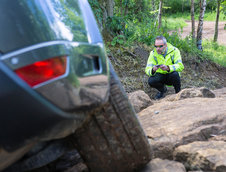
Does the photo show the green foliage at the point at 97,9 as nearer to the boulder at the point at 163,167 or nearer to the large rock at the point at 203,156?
the large rock at the point at 203,156

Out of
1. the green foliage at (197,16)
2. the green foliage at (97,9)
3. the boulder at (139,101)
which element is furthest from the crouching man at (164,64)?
the green foliage at (197,16)

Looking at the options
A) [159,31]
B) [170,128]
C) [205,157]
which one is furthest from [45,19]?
[159,31]

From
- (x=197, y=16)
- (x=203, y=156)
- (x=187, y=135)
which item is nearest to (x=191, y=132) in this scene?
(x=187, y=135)

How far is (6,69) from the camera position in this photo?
991mm

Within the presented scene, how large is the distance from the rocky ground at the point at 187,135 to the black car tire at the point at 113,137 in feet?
0.82

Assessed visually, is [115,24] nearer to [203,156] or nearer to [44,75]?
[203,156]

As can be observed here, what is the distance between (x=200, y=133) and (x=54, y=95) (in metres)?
1.65

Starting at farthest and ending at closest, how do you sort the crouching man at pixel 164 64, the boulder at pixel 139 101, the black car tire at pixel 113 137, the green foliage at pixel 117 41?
the green foliage at pixel 117 41, the crouching man at pixel 164 64, the boulder at pixel 139 101, the black car tire at pixel 113 137

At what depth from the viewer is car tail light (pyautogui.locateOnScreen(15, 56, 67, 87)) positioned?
3.34ft

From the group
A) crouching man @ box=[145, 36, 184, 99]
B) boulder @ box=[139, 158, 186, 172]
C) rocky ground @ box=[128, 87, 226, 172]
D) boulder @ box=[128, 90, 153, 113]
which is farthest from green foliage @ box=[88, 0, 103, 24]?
boulder @ box=[139, 158, 186, 172]

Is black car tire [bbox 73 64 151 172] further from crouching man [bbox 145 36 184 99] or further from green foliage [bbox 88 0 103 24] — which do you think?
green foliage [bbox 88 0 103 24]

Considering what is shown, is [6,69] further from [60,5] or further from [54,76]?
[60,5]

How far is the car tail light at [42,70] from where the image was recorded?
3.34 feet

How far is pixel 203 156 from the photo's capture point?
6.03 feet
